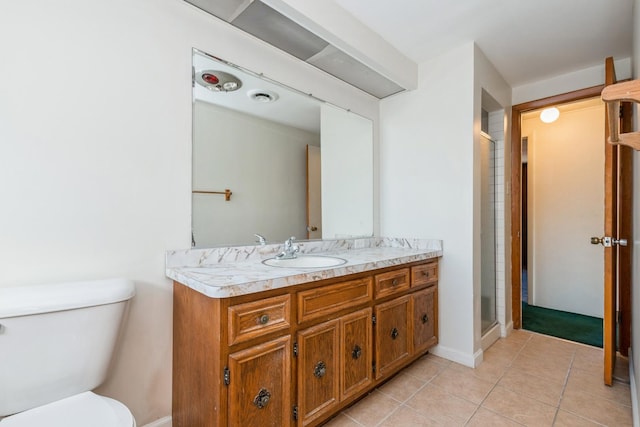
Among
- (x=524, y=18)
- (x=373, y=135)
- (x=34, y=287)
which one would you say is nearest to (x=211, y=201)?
(x=34, y=287)

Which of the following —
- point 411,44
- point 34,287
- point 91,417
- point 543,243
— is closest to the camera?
point 91,417

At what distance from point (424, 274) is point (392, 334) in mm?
519

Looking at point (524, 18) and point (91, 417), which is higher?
point (524, 18)

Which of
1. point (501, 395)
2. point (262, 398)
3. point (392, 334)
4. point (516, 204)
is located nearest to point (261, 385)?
point (262, 398)

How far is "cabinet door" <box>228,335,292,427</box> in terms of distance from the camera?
44.6 inches

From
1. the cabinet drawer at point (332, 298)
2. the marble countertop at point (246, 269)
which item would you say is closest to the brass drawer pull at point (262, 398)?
the cabinet drawer at point (332, 298)

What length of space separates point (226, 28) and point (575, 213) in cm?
392

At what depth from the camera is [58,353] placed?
3.36 feet

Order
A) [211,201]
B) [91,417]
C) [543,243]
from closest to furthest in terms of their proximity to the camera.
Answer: [91,417], [211,201], [543,243]

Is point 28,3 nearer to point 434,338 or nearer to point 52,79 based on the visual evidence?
point 52,79

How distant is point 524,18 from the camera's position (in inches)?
74.8

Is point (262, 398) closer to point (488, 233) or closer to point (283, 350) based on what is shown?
point (283, 350)

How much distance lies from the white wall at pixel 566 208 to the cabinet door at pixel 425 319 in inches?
86.0

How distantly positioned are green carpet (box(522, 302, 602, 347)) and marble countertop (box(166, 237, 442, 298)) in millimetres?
1643
